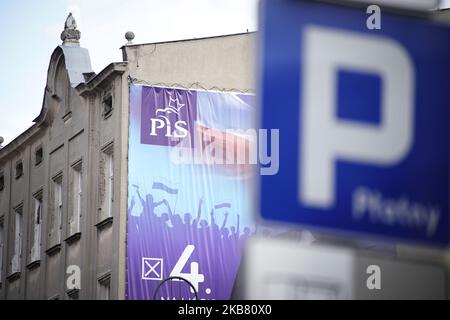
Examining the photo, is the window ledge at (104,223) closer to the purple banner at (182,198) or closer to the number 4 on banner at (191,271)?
the purple banner at (182,198)

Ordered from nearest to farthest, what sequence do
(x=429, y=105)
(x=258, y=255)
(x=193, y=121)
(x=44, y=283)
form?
(x=258, y=255)
(x=429, y=105)
(x=193, y=121)
(x=44, y=283)

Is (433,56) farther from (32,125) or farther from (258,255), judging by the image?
(32,125)

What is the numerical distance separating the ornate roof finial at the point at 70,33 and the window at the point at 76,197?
158 inches

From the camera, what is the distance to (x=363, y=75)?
3.65 meters

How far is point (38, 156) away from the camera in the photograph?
3834cm

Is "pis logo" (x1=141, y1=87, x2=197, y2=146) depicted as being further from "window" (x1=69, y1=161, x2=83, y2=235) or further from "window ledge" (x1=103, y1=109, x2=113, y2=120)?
"window" (x1=69, y1=161, x2=83, y2=235)

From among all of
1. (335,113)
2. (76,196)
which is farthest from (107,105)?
(335,113)

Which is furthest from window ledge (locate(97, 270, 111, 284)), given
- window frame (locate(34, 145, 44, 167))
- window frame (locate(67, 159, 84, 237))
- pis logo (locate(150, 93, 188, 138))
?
window frame (locate(34, 145, 44, 167))

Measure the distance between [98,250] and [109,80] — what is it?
4.21 m

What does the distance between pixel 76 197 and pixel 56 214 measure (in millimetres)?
1858

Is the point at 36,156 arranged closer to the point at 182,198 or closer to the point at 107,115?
the point at 107,115

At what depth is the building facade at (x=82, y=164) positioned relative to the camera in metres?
31.5

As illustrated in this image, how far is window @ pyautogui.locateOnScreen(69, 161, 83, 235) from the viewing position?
34.2 m

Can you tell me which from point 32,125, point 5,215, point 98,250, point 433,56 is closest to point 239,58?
point 98,250
